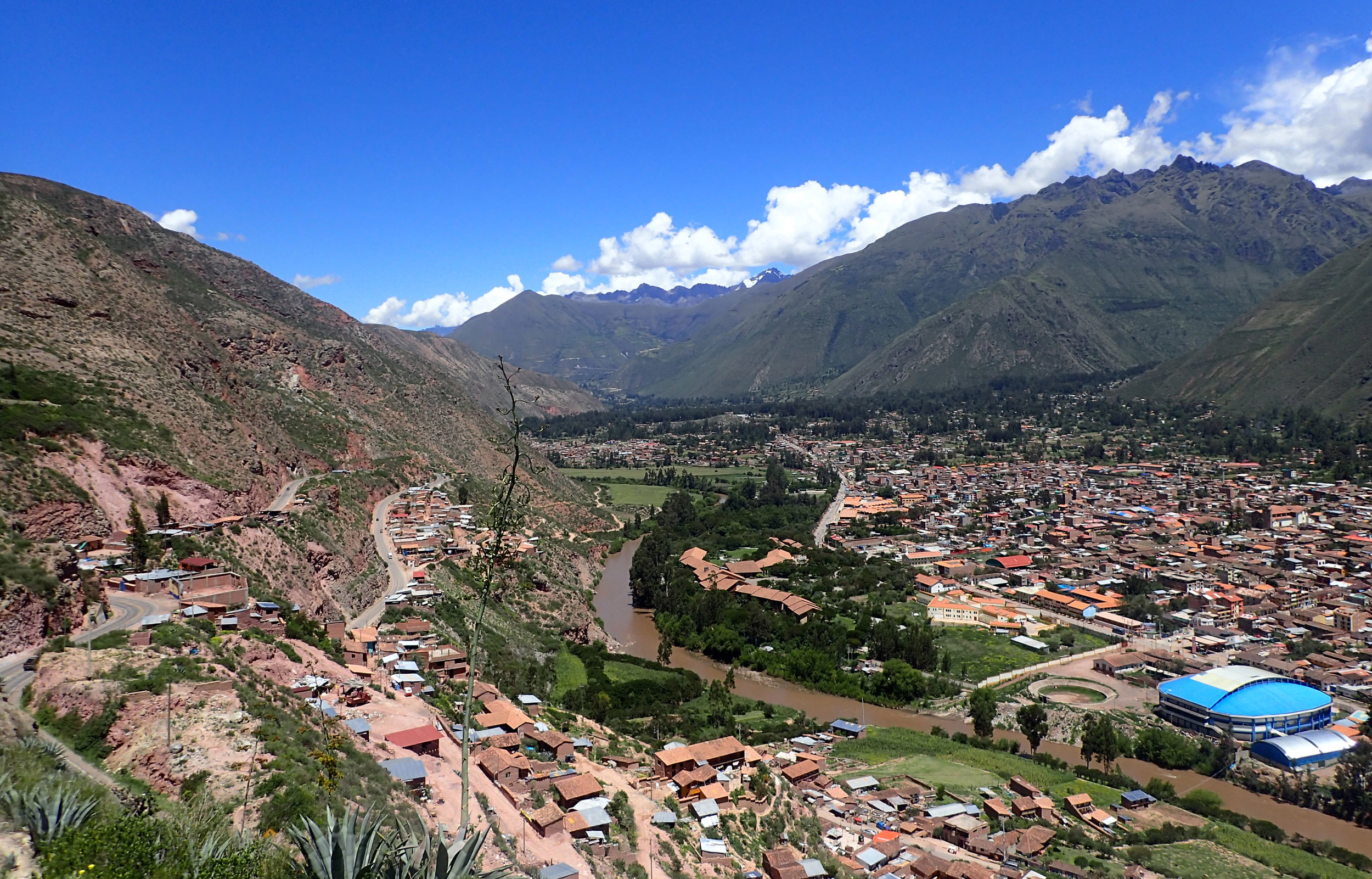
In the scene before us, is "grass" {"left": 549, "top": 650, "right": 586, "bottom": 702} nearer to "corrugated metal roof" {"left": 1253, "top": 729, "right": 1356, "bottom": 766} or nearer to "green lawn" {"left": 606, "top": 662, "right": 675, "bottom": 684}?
"green lawn" {"left": 606, "top": 662, "right": 675, "bottom": 684}

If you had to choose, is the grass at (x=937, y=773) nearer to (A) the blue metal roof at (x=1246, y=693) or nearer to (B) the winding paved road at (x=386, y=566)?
(A) the blue metal roof at (x=1246, y=693)

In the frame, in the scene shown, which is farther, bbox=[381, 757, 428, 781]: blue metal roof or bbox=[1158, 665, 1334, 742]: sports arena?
bbox=[1158, 665, 1334, 742]: sports arena

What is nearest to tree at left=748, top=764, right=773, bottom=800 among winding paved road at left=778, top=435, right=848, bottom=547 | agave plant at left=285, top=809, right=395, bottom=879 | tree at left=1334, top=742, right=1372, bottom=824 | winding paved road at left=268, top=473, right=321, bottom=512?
agave plant at left=285, top=809, right=395, bottom=879

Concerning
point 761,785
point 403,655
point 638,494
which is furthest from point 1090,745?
point 638,494

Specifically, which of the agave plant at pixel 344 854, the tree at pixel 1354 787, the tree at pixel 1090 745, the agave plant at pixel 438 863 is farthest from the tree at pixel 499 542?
the tree at pixel 1354 787

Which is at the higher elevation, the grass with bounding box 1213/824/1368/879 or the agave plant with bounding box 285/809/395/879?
the agave plant with bounding box 285/809/395/879

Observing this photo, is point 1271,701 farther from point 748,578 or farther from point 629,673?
point 748,578

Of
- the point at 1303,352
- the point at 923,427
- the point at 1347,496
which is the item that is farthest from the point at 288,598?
the point at 1303,352
